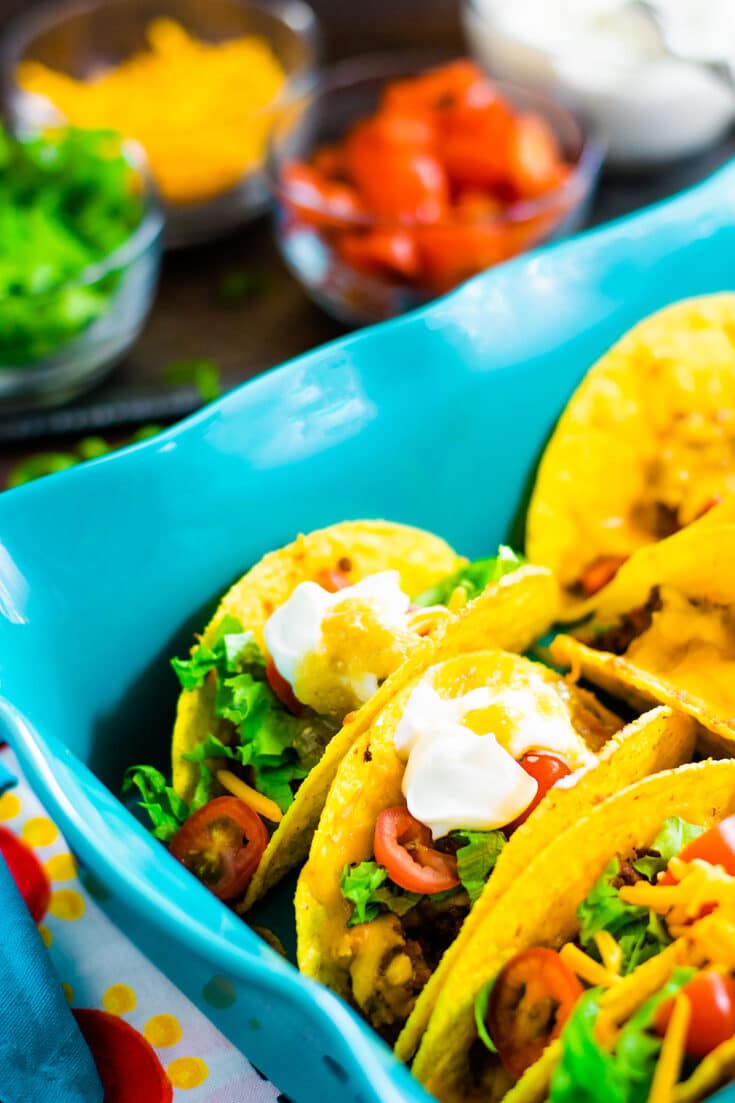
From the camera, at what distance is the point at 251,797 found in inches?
89.1

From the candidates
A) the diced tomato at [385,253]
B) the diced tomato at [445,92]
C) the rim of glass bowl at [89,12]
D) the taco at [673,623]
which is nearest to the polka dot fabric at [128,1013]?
the taco at [673,623]

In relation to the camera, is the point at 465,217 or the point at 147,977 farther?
the point at 465,217

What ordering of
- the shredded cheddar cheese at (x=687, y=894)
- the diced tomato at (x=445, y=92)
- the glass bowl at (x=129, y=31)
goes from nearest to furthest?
the shredded cheddar cheese at (x=687, y=894)
the diced tomato at (x=445, y=92)
the glass bowl at (x=129, y=31)

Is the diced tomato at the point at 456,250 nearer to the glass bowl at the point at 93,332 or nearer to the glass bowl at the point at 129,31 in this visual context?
the glass bowl at the point at 93,332

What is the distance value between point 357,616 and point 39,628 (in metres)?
0.57

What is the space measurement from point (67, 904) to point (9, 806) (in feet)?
0.95

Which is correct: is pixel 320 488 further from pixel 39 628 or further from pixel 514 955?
pixel 514 955

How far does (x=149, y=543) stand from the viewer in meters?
2.43

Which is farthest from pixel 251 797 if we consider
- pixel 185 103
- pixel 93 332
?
pixel 185 103

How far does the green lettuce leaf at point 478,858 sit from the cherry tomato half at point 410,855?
3 cm

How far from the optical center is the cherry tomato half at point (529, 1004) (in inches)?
72.2

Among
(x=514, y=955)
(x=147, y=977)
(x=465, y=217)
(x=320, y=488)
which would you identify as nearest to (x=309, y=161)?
(x=465, y=217)

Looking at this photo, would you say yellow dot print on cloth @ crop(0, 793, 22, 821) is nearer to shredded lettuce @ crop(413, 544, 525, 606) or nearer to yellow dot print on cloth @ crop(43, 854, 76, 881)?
yellow dot print on cloth @ crop(43, 854, 76, 881)

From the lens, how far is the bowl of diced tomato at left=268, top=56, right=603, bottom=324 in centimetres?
382
